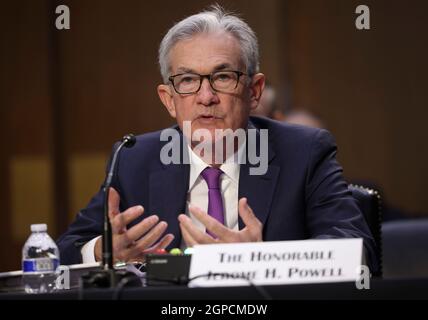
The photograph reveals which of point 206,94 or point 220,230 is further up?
point 206,94

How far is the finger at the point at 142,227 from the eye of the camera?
7.55ft

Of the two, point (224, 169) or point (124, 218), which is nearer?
point (124, 218)

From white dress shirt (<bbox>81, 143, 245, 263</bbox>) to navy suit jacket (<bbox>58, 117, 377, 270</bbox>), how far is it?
0.12 ft

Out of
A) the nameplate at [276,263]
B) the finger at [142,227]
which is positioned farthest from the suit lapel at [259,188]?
the nameplate at [276,263]

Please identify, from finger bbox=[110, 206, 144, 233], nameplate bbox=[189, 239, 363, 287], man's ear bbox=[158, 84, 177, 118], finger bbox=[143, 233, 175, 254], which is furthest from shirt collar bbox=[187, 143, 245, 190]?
nameplate bbox=[189, 239, 363, 287]

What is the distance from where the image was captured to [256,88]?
303cm

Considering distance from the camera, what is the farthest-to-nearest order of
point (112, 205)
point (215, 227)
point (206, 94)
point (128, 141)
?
point (206, 94)
point (112, 205)
point (128, 141)
point (215, 227)

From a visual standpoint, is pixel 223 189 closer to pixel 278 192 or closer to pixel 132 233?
pixel 278 192

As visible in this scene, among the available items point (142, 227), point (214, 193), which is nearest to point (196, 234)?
point (142, 227)

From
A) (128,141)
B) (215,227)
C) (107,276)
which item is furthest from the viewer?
(128,141)

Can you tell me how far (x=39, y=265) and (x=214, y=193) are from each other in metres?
0.78

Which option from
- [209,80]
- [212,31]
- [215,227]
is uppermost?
[212,31]

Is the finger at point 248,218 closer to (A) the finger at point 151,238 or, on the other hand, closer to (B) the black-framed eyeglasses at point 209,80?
(A) the finger at point 151,238
